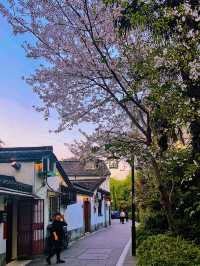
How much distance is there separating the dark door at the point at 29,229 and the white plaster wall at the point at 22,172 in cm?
101

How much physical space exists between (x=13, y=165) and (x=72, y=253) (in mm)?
4765

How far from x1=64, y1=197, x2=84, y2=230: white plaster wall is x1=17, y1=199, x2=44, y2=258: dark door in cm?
621

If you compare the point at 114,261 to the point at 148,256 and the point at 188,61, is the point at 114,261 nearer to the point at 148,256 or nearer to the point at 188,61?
the point at 148,256

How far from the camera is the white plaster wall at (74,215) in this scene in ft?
Answer: 88.2

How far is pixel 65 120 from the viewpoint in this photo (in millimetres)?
14547

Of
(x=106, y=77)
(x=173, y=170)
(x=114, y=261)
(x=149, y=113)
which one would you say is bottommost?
(x=114, y=261)

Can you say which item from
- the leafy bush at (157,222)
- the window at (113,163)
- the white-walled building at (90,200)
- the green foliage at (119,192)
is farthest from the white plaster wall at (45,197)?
the green foliage at (119,192)

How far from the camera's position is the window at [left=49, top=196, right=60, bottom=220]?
73.6 feet

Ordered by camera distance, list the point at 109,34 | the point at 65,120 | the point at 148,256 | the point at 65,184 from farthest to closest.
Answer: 1. the point at 65,184
2. the point at 65,120
3. the point at 109,34
4. the point at 148,256

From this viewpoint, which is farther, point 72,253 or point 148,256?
point 72,253

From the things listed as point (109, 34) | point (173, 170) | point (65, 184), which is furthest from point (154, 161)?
point (65, 184)

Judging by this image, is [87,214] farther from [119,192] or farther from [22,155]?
[119,192]

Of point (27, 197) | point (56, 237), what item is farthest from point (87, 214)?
point (27, 197)

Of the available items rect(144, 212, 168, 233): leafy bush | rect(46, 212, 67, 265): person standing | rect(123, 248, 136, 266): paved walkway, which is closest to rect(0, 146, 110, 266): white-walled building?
rect(46, 212, 67, 265): person standing
